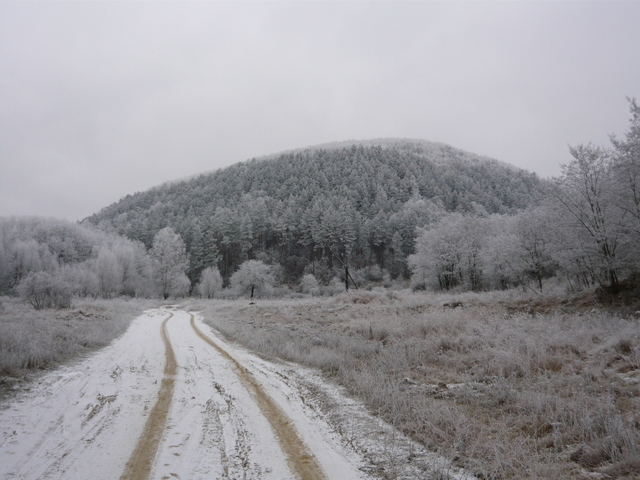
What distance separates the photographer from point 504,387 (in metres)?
6.23

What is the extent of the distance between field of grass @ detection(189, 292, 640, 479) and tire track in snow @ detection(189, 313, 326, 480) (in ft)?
5.66

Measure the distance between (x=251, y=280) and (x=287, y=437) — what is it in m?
55.8

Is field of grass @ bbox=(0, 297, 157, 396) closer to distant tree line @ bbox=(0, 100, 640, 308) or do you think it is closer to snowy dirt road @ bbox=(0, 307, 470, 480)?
snowy dirt road @ bbox=(0, 307, 470, 480)

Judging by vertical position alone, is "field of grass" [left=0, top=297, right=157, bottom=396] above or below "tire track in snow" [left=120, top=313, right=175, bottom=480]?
above

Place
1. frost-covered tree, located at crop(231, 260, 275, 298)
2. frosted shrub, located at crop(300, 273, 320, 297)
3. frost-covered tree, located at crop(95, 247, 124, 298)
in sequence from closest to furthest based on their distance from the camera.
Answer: frost-covered tree, located at crop(95, 247, 124, 298)
frost-covered tree, located at crop(231, 260, 275, 298)
frosted shrub, located at crop(300, 273, 320, 297)

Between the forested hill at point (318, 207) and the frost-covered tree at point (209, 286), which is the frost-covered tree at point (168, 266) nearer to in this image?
the frost-covered tree at point (209, 286)

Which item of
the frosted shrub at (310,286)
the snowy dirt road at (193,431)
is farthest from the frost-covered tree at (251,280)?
the snowy dirt road at (193,431)

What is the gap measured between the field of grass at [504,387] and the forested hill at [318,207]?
193 ft

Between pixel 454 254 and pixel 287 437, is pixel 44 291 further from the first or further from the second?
pixel 454 254

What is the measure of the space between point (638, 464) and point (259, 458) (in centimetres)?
442

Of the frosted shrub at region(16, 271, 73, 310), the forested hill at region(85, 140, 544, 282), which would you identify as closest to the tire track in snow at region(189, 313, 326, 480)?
the frosted shrub at region(16, 271, 73, 310)

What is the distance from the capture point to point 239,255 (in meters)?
85.8

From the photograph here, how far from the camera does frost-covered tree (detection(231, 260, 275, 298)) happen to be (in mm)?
59344

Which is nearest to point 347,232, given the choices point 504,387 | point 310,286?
point 310,286
